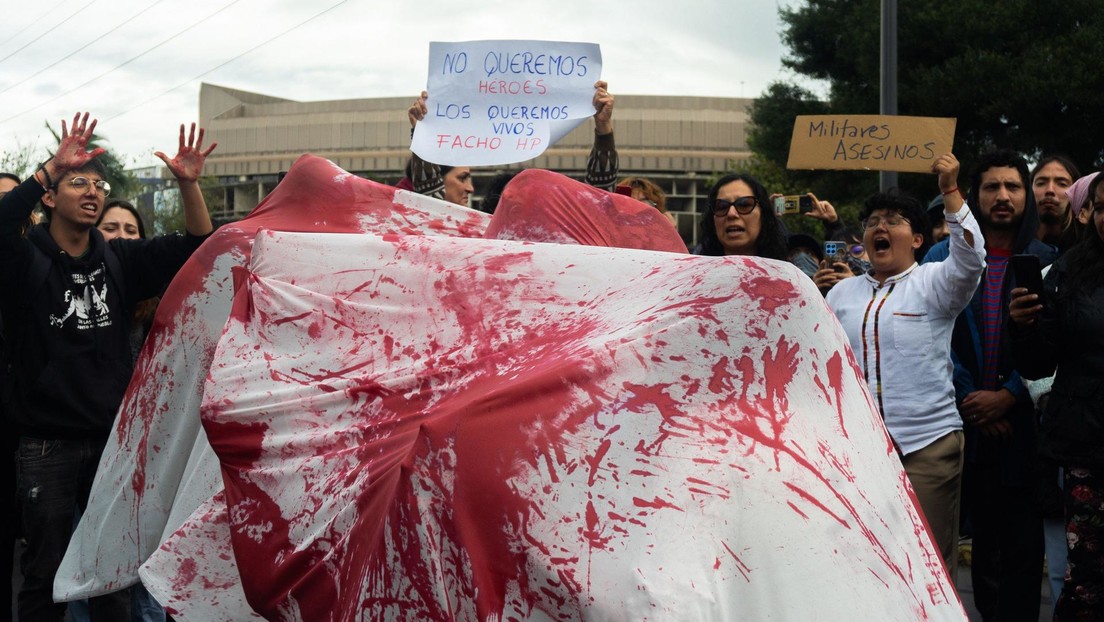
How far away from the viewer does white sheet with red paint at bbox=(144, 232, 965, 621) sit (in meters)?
2.38

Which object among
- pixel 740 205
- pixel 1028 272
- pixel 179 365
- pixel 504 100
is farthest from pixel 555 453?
pixel 504 100

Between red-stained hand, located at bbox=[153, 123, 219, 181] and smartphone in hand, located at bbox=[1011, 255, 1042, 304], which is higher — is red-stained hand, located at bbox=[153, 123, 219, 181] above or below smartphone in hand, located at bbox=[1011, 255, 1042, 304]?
above

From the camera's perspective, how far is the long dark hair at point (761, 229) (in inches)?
196

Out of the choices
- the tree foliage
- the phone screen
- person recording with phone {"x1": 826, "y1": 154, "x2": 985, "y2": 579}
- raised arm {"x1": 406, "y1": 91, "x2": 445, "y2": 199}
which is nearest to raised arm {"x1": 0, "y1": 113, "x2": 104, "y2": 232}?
raised arm {"x1": 406, "y1": 91, "x2": 445, "y2": 199}

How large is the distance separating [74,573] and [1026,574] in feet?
12.2

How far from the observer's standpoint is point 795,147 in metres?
7.12

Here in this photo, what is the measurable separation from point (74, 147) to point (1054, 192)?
4.40m

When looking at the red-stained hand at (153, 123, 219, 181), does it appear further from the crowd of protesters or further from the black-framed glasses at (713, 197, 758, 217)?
the black-framed glasses at (713, 197, 758, 217)

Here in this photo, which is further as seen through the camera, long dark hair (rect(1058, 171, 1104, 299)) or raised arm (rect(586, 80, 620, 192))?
raised arm (rect(586, 80, 620, 192))

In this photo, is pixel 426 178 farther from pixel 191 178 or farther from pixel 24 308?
pixel 24 308

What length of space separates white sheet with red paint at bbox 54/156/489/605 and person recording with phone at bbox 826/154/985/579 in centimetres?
182

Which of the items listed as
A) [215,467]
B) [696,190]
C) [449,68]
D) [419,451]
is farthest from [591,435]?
[696,190]

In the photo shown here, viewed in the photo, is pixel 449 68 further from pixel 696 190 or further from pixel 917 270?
pixel 696 190

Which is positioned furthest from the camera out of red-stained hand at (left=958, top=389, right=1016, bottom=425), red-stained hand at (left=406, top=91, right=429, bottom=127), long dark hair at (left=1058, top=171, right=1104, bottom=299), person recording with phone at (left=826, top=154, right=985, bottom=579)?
red-stained hand at (left=406, top=91, right=429, bottom=127)
